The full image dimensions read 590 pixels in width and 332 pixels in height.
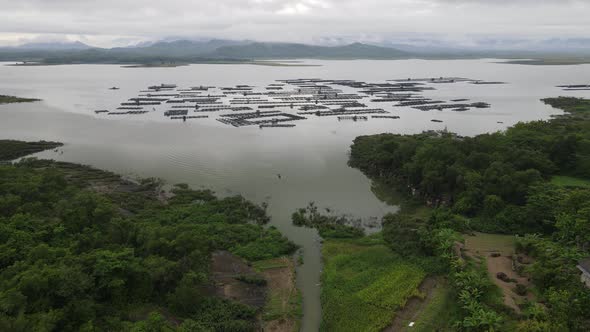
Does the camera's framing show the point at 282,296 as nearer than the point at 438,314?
No

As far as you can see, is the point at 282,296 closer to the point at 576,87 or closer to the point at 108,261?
the point at 108,261

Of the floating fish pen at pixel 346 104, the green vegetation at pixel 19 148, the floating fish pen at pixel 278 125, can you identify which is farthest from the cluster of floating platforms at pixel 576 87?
the green vegetation at pixel 19 148

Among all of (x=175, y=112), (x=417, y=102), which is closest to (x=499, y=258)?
(x=175, y=112)

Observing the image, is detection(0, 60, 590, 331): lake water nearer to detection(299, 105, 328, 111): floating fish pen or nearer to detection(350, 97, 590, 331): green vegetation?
detection(350, 97, 590, 331): green vegetation

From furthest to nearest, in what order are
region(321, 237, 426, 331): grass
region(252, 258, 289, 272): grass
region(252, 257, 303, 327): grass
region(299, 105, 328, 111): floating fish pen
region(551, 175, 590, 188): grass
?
region(299, 105, 328, 111): floating fish pen
region(551, 175, 590, 188): grass
region(252, 258, 289, 272): grass
region(252, 257, 303, 327): grass
region(321, 237, 426, 331): grass

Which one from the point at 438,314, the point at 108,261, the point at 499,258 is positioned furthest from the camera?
A: the point at 499,258

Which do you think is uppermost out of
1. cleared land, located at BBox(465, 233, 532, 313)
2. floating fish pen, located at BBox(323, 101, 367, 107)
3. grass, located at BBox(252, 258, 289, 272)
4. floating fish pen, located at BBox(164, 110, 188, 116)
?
floating fish pen, located at BBox(323, 101, 367, 107)

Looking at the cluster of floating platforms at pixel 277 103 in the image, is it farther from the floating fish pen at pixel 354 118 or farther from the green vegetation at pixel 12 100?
the green vegetation at pixel 12 100

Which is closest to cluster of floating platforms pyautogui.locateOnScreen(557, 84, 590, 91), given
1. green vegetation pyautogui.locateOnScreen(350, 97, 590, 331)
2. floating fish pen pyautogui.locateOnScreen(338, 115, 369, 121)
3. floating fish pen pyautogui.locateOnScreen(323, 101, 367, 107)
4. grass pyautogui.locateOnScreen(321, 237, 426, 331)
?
floating fish pen pyautogui.locateOnScreen(323, 101, 367, 107)
